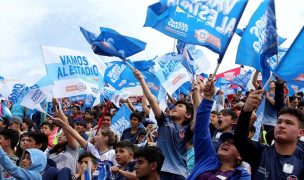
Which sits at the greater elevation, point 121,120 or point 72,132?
point 72,132

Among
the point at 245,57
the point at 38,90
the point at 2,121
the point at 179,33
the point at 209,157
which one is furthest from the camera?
the point at 2,121

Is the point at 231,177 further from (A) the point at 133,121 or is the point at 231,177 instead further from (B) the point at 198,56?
(B) the point at 198,56

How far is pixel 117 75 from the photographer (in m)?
9.15

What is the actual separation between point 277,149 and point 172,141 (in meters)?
1.95

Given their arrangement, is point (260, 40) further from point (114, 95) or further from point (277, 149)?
point (114, 95)

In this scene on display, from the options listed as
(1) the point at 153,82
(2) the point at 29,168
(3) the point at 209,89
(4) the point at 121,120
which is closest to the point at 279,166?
(3) the point at 209,89

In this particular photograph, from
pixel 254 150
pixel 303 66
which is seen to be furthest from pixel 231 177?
pixel 303 66

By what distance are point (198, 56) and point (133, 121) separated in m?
1.99

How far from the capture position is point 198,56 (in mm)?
8938

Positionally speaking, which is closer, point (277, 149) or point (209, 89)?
point (277, 149)

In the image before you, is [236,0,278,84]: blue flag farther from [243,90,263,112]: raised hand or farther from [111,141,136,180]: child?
[111,141,136,180]: child

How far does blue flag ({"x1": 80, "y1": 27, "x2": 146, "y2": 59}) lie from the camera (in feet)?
20.8

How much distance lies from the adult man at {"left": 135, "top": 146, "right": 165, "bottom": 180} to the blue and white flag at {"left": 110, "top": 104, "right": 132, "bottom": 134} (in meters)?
4.01

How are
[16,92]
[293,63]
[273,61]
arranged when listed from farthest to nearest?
[16,92]
[273,61]
[293,63]
